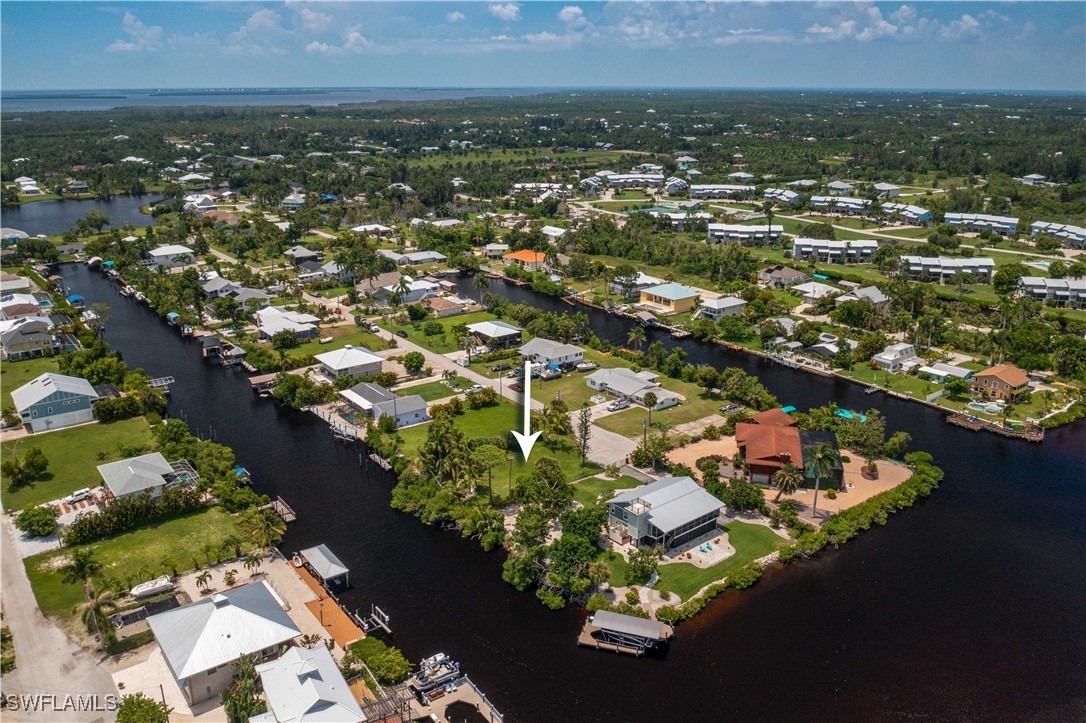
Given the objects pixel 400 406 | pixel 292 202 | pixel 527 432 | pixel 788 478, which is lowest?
pixel 400 406

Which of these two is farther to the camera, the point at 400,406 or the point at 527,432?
the point at 400,406

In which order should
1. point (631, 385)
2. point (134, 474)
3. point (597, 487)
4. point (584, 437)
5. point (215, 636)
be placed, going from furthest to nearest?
point (631, 385), point (584, 437), point (597, 487), point (134, 474), point (215, 636)

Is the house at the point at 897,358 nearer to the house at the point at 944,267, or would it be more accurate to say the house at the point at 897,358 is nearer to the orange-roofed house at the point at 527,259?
the house at the point at 944,267

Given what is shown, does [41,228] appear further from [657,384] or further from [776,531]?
[776,531]

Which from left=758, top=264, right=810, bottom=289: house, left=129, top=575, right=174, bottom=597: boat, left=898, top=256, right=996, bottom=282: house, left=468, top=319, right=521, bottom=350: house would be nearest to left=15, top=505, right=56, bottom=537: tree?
left=129, top=575, right=174, bottom=597: boat

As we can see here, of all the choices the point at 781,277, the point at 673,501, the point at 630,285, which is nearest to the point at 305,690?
the point at 673,501

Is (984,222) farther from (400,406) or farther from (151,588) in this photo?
(151,588)

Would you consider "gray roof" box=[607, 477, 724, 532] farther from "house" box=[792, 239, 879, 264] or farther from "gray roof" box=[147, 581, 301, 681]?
"house" box=[792, 239, 879, 264]
